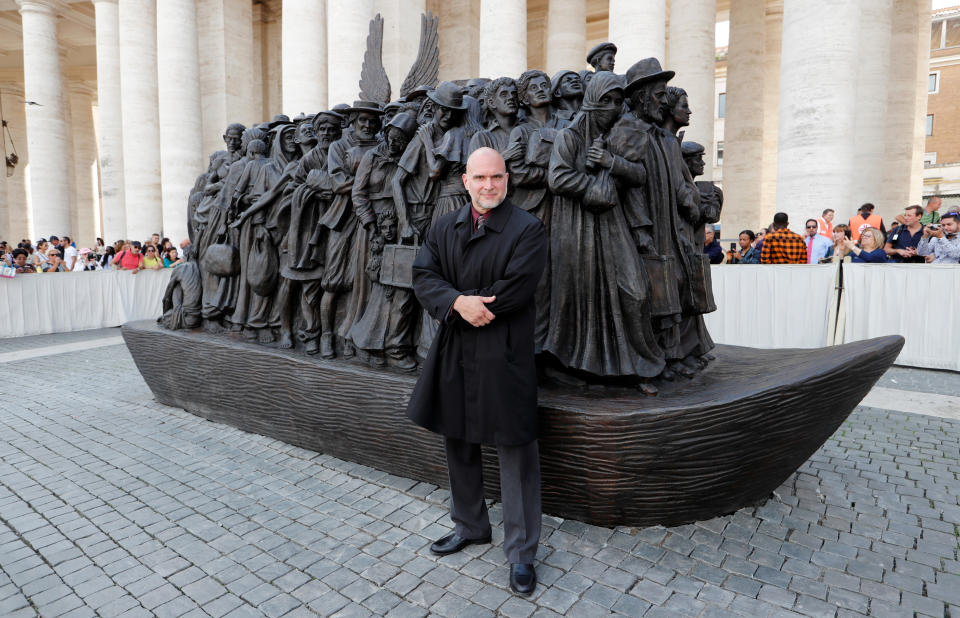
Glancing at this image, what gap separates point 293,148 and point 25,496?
342 cm

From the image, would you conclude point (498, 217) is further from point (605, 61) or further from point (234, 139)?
point (234, 139)

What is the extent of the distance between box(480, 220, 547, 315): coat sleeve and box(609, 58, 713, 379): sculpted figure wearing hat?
42.5 inches

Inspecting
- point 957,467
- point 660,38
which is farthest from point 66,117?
point 957,467

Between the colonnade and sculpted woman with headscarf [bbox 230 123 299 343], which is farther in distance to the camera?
the colonnade

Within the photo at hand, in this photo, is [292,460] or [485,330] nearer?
[485,330]

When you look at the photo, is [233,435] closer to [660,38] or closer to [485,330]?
[485,330]

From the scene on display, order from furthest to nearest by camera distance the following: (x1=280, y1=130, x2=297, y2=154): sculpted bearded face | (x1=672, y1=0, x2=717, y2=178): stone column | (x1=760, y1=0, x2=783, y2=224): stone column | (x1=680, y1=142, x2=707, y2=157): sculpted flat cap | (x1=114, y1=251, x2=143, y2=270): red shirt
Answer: (x1=760, y1=0, x2=783, y2=224): stone column < (x1=672, y1=0, x2=717, y2=178): stone column < (x1=114, y1=251, x2=143, y2=270): red shirt < (x1=280, y1=130, x2=297, y2=154): sculpted bearded face < (x1=680, y1=142, x2=707, y2=157): sculpted flat cap

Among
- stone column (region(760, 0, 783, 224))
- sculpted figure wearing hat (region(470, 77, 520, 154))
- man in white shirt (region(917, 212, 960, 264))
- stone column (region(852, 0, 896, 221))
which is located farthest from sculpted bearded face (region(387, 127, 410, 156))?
stone column (region(760, 0, 783, 224))

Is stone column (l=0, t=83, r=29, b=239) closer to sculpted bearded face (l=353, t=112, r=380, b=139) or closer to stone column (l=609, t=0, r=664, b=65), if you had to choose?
stone column (l=609, t=0, r=664, b=65)

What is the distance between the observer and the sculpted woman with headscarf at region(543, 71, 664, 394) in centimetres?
329

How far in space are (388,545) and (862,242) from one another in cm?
823

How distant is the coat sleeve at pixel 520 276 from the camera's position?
8.34 feet

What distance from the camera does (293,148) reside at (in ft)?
17.8

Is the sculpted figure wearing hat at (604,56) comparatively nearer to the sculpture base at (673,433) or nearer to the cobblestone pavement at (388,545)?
the sculpture base at (673,433)
